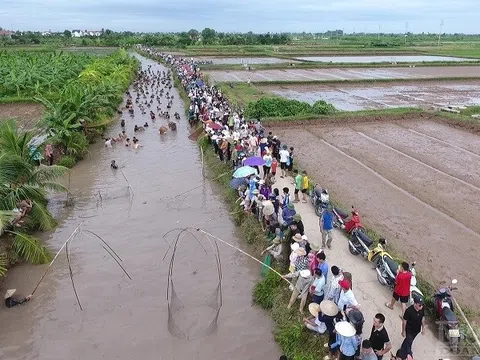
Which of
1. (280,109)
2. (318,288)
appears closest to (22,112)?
(280,109)

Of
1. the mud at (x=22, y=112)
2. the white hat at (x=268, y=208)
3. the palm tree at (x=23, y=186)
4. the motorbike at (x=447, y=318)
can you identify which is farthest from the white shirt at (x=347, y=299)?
the mud at (x=22, y=112)

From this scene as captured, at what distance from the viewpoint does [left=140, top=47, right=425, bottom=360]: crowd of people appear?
641 cm

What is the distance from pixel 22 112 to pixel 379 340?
28656mm

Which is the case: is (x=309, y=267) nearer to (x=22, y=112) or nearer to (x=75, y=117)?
(x=75, y=117)

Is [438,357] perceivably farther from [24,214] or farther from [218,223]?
[24,214]

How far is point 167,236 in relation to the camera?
12.0m

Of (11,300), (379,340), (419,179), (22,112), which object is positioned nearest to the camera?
(379,340)

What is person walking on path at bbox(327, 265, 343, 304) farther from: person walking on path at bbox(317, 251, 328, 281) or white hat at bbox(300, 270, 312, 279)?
white hat at bbox(300, 270, 312, 279)

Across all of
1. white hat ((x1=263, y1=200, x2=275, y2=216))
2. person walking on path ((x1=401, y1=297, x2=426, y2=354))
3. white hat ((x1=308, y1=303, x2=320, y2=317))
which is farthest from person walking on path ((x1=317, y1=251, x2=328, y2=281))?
white hat ((x1=263, y1=200, x2=275, y2=216))

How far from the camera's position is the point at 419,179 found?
16.0m

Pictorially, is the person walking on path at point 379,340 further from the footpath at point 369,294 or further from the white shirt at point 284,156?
the white shirt at point 284,156

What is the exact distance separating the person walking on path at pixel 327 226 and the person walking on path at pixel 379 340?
3685 mm

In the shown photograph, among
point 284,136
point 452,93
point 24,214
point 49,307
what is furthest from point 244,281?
point 452,93

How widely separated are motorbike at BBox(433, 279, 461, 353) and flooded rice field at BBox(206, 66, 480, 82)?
37.1m
